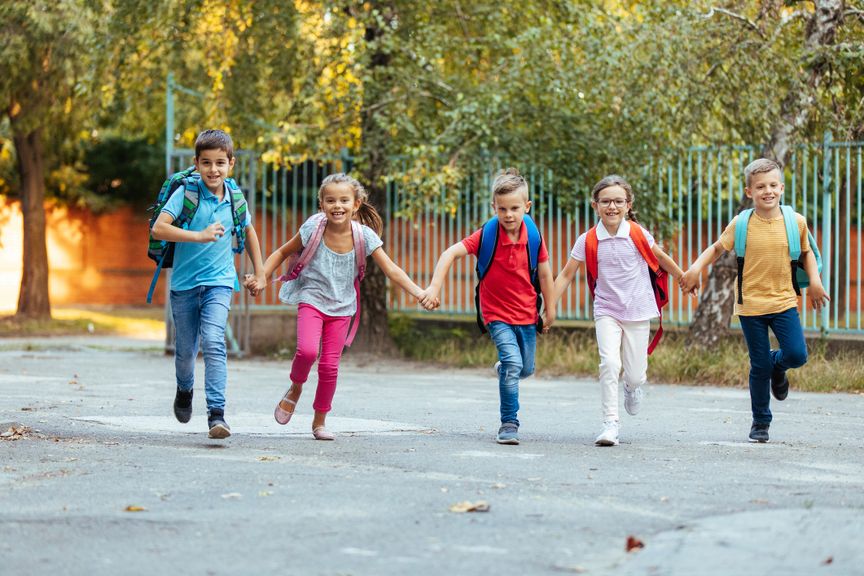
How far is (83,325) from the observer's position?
22281 millimetres

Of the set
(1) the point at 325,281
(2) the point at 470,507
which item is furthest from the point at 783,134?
(2) the point at 470,507

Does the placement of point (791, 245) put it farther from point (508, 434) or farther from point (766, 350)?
point (508, 434)

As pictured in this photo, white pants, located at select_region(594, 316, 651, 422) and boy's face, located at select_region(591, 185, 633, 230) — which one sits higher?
boy's face, located at select_region(591, 185, 633, 230)

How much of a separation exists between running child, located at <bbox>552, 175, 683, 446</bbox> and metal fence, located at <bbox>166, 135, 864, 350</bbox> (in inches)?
226

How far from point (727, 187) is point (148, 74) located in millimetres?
7864

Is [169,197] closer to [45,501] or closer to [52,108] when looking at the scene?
[45,501]

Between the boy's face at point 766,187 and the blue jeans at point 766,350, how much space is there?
0.65 meters

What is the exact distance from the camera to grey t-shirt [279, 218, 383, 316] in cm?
745

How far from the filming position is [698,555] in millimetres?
4207

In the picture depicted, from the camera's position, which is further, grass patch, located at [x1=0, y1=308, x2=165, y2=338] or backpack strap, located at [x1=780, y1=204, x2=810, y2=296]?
grass patch, located at [x1=0, y1=308, x2=165, y2=338]

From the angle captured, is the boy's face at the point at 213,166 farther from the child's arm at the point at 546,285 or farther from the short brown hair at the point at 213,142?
the child's arm at the point at 546,285

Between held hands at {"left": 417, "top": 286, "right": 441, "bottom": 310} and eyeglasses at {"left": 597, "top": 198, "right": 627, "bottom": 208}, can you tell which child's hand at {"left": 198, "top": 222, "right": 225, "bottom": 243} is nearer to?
held hands at {"left": 417, "top": 286, "right": 441, "bottom": 310}

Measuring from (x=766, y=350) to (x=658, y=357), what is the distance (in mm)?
5090

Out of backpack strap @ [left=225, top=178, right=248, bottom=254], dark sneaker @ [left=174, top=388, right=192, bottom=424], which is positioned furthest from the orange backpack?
dark sneaker @ [left=174, top=388, right=192, bottom=424]
